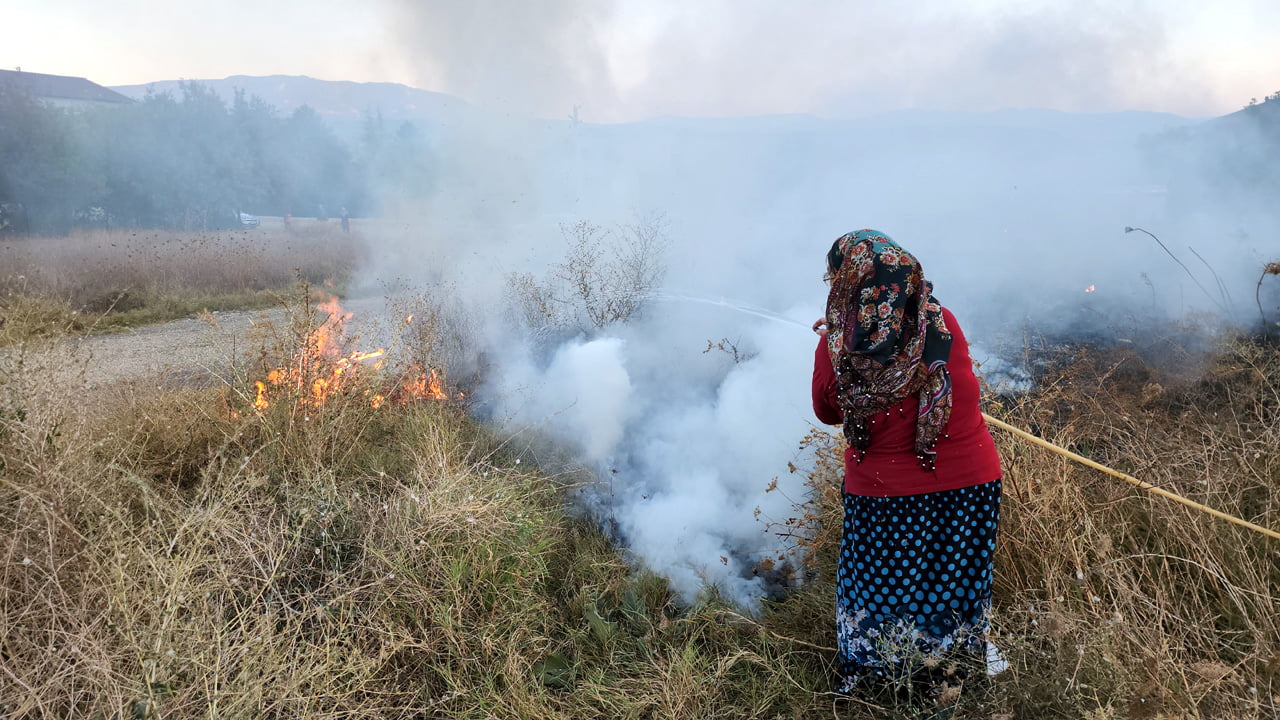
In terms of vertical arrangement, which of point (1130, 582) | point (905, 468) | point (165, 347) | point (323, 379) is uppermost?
point (905, 468)

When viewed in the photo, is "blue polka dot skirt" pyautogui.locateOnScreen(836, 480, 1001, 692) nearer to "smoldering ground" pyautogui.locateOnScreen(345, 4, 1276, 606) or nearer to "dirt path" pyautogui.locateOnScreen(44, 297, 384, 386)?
"smoldering ground" pyautogui.locateOnScreen(345, 4, 1276, 606)

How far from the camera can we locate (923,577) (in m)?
2.23

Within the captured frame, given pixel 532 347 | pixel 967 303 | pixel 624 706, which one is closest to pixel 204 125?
pixel 532 347

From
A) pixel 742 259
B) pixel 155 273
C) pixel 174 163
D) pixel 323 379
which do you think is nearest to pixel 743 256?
pixel 742 259

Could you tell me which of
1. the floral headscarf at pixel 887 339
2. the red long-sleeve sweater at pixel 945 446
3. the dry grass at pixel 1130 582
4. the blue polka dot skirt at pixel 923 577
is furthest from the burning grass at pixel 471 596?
the floral headscarf at pixel 887 339

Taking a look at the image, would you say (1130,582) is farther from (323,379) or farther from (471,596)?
(323,379)

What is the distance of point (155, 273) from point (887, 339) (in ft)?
48.2

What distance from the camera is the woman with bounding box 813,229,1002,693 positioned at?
2047 millimetres

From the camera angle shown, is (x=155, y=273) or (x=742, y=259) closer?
(x=742, y=259)

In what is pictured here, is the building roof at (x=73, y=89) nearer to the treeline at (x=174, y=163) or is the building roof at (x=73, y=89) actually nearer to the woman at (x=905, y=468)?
the treeline at (x=174, y=163)

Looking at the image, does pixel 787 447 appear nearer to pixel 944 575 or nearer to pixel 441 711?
pixel 944 575

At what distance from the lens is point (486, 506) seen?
312cm

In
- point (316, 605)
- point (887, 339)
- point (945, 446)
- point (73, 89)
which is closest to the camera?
point (887, 339)

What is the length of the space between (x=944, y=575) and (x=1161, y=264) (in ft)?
25.1
